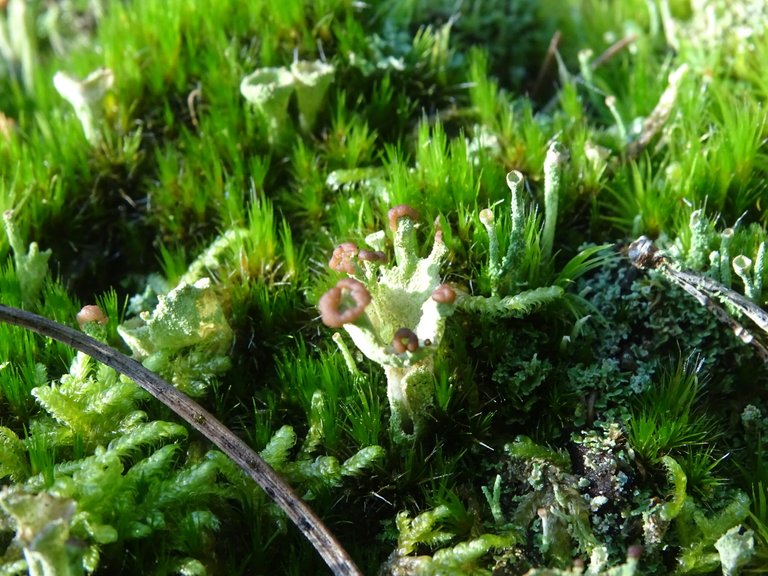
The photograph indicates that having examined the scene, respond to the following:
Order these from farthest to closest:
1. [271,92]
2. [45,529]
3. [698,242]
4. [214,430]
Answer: [271,92]
[698,242]
[214,430]
[45,529]

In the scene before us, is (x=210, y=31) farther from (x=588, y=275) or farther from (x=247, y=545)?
(x=247, y=545)

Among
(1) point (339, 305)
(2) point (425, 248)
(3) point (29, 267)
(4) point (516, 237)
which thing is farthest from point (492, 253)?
(3) point (29, 267)

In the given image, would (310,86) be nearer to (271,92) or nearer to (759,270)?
(271,92)

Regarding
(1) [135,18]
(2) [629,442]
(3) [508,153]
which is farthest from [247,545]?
(1) [135,18]

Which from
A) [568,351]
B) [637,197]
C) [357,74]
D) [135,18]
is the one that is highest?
[135,18]

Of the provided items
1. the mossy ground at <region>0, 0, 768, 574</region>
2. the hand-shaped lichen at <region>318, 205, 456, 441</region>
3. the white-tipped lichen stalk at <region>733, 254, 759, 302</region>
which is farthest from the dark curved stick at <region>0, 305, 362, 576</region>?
the white-tipped lichen stalk at <region>733, 254, 759, 302</region>
